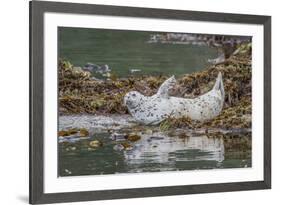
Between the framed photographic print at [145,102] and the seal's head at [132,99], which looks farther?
the seal's head at [132,99]

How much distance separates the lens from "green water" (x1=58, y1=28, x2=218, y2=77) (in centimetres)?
209

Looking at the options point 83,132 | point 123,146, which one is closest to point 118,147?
point 123,146

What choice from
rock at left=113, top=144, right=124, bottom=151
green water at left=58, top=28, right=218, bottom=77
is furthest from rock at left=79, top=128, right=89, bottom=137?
green water at left=58, top=28, right=218, bottom=77

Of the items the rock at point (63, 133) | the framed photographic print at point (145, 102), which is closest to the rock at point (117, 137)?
the framed photographic print at point (145, 102)

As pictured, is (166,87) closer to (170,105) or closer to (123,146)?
(170,105)

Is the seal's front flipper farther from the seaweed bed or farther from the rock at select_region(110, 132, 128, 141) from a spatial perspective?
the rock at select_region(110, 132, 128, 141)

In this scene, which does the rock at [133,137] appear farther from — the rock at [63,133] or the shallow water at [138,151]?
the rock at [63,133]

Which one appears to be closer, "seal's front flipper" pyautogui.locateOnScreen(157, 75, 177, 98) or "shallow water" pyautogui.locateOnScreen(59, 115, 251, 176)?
"shallow water" pyautogui.locateOnScreen(59, 115, 251, 176)

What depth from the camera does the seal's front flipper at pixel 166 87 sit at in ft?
7.26

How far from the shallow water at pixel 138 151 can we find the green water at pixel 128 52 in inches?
7.3

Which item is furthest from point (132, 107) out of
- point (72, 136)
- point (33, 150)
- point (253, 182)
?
point (253, 182)

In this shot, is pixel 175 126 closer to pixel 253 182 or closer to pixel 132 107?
pixel 132 107

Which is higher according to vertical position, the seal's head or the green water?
the green water

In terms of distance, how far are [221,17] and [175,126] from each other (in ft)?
1.40
